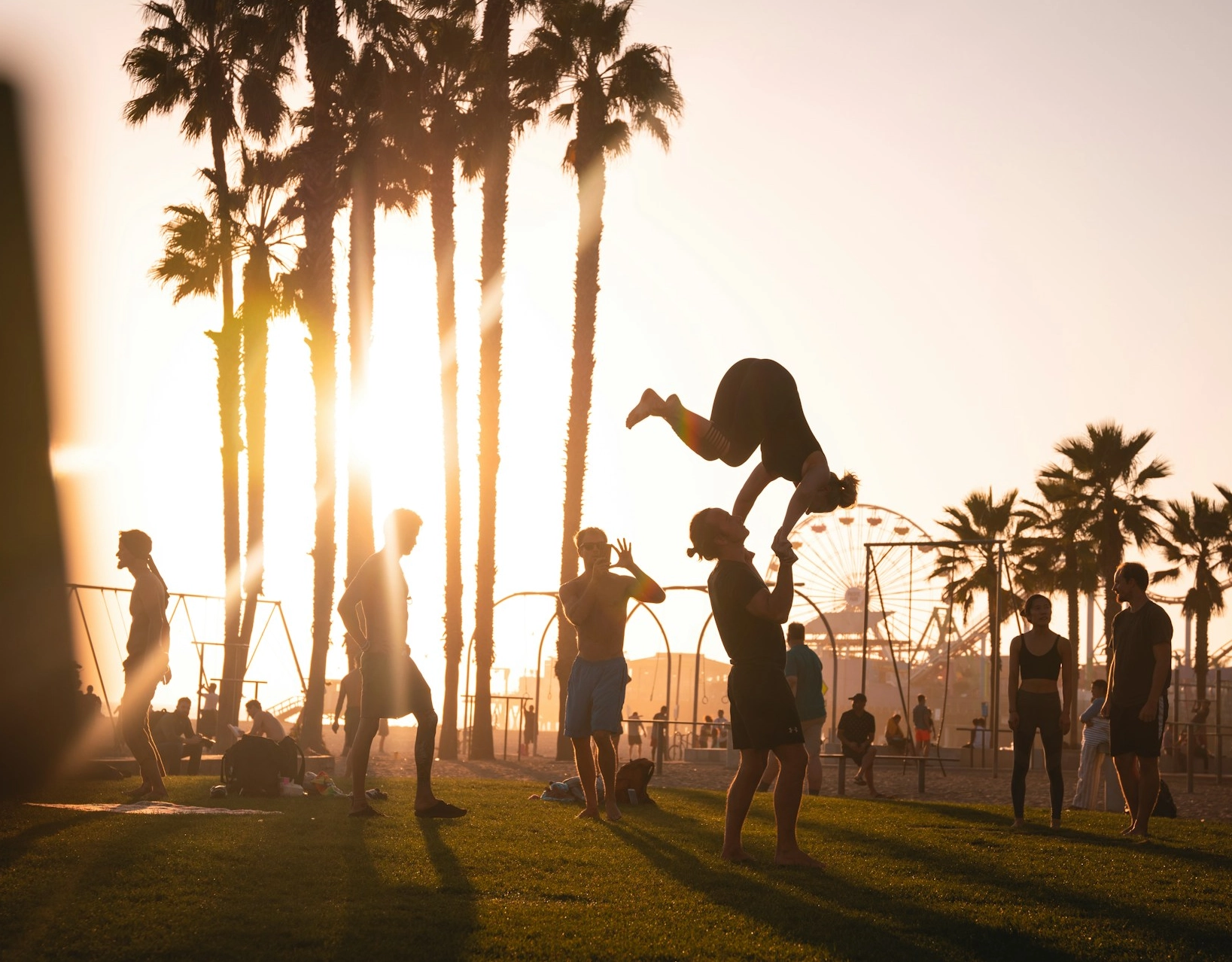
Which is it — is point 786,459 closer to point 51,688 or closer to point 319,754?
point 51,688

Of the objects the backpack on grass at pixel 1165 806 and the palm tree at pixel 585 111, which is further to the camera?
the palm tree at pixel 585 111

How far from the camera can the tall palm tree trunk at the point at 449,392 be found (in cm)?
2744

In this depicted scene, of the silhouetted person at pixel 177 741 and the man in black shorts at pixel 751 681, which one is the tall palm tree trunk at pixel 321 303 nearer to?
the silhouetted person at pixel 177 741

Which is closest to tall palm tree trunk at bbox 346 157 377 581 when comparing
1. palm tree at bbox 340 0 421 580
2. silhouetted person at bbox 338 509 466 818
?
palm tree at bbox 340 0 421 580

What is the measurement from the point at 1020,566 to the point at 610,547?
37.2 m

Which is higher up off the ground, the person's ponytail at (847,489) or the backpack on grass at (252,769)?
the person's ponytail at (847,489)

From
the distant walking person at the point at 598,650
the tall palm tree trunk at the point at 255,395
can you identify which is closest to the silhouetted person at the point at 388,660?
the distant walking person at the point at 598,650

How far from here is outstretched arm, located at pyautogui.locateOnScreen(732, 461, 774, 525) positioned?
737cm

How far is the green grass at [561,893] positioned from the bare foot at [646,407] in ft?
8.10

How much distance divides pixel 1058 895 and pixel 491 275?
2234 cm

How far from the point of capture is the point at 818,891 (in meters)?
5.95

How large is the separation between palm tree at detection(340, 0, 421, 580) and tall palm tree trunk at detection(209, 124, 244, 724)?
2.88 meters

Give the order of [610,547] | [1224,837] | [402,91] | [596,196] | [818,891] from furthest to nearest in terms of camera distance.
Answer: [402,91]
[596,196]
[1224,837]
[610,547]
[818,891]

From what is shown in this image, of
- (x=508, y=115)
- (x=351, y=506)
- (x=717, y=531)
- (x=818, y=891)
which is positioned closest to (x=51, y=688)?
(x=717, y=531)
